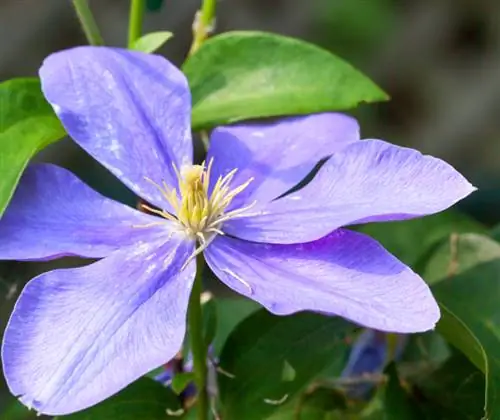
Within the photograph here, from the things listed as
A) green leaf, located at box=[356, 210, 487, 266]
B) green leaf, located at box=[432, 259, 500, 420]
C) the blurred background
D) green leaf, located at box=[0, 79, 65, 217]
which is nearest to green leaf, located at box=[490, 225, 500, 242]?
green leaf, located at box=[356, 210, 487, 266]

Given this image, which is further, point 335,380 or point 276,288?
point 335,380

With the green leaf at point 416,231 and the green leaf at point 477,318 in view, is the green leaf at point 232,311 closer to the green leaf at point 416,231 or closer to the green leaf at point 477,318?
the green leaf at point 416,231

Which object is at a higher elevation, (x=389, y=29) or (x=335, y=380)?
(x=335, y=380)

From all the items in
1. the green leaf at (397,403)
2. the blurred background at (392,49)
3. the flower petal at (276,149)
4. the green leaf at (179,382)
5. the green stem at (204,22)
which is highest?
the green stem at (204,22)

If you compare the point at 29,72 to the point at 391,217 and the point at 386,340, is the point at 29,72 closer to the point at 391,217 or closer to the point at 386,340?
the point at 386,340

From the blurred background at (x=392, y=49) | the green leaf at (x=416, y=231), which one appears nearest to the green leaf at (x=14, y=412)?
the green leaf at (x=416, y=231)

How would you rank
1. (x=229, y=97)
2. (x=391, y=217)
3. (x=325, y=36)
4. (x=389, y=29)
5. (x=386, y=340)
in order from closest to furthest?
(x=391, y=217)
(x=229, y=97)
(x=386, y=340)
(x=325, y=36)
(x=389, y=29)

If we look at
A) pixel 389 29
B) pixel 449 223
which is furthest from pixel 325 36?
pixel 449 223

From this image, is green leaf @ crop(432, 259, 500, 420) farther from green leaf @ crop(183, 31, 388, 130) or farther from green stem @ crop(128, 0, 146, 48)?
green stem @ crop(128, 0, 146, 48)
